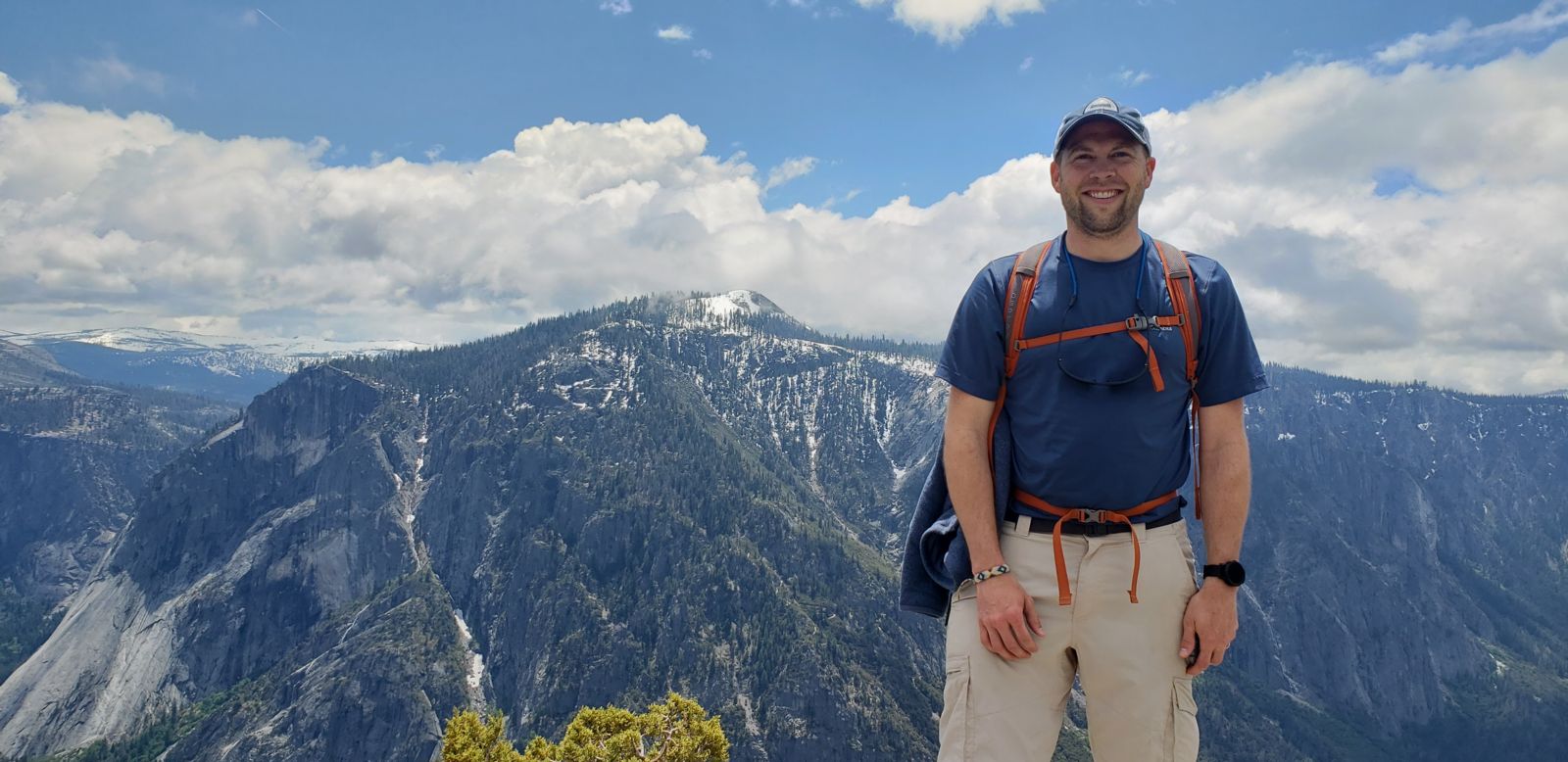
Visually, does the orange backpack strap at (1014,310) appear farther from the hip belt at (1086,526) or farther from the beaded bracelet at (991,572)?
the beaded bracelet at (991,572)

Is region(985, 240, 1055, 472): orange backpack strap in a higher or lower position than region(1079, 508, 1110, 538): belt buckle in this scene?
higher

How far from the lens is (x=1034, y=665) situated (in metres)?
5.40

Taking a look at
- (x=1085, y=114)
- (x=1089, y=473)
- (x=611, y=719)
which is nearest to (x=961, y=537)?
(x=1089, y=473)

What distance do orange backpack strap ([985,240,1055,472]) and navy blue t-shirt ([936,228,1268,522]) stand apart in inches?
1.8

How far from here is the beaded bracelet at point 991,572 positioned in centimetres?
532

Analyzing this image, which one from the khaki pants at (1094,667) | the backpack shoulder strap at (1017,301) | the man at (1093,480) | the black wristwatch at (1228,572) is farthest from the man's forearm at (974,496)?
the black wristwatch at (1228,572)

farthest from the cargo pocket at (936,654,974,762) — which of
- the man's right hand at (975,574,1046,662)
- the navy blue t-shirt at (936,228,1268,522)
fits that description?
the navy blue t-shirt at (936,228,1268,522)

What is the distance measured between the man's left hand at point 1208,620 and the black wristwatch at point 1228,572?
3cm

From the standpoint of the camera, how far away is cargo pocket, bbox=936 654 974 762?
5383 mm

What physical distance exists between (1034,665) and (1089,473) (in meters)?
1.30

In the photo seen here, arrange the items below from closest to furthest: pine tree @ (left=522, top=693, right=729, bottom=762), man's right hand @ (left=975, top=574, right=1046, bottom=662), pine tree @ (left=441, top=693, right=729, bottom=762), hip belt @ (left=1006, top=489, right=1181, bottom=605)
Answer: man's right hand @ (left=975, top=574, right=1046, bottom=662), hip belt @ (left=1006, top=489, right=1181, bottom=605), pine tree @ (left=441, top=693, right=729, bottom=762), pine tree @ (left=522, top=693, right=729, bottom=762)

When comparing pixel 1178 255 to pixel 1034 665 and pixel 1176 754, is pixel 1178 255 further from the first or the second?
pixel 1176 754

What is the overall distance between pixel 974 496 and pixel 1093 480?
76cm

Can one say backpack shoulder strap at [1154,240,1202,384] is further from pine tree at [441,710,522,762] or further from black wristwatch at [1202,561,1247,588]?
pine tree at [441,710,522,762]
